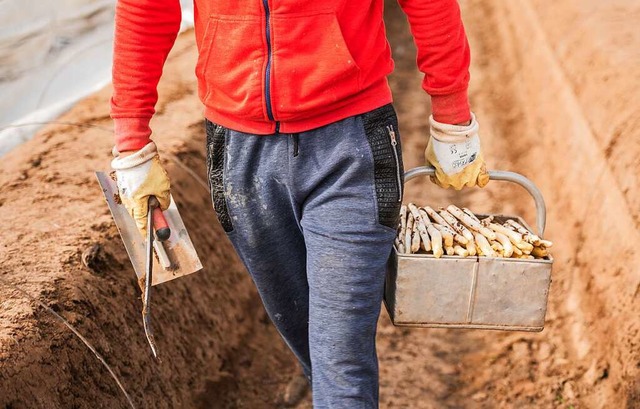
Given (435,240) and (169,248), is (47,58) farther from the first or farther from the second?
(435,240)

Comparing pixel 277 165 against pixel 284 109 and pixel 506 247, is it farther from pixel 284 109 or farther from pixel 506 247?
pixel 506 247

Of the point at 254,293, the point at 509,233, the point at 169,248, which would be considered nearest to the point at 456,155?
the point at 509,233

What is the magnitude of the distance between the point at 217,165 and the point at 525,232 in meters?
0.97

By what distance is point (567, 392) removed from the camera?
133 inches

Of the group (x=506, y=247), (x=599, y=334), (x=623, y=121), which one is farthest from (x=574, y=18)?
(x=506, y=247)

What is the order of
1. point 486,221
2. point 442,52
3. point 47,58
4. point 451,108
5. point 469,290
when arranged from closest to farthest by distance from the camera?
point 442,52, point 451,108, point 469,290, point 486,221, point 47,58

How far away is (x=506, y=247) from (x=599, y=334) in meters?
1.26

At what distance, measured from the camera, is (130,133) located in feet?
7.33

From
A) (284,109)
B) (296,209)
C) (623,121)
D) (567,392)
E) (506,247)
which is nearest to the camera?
(284,109)

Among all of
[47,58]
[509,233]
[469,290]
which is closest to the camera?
[469,290]

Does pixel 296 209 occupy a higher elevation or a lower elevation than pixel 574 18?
lower

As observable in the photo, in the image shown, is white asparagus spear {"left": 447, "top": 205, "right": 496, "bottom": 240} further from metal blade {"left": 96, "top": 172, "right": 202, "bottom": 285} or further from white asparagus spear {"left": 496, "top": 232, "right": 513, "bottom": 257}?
metal blade {"left": 96, "top": 172, "right": 202, "bottom": 285}

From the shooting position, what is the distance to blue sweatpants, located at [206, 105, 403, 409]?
6.89 feet

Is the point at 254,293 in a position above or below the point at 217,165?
below
